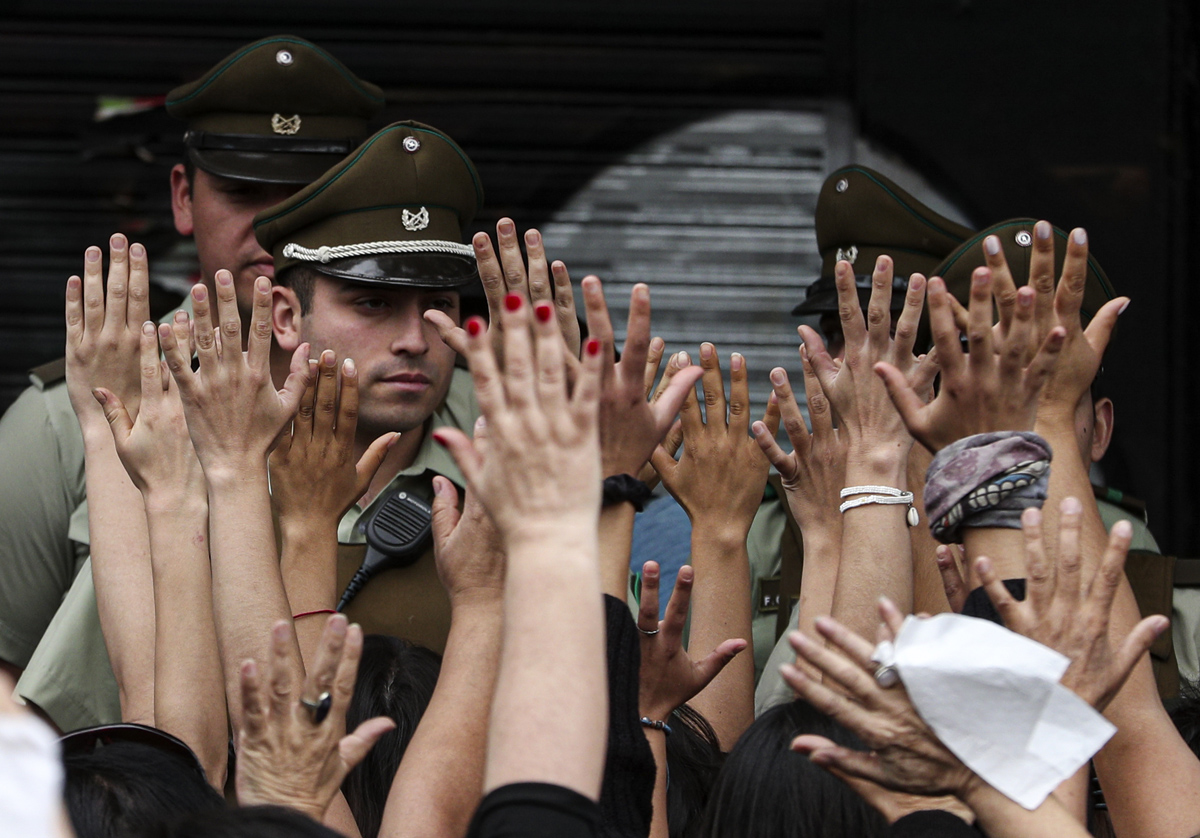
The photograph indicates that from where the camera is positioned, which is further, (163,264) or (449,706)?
(163,264)

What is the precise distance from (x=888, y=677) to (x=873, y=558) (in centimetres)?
54

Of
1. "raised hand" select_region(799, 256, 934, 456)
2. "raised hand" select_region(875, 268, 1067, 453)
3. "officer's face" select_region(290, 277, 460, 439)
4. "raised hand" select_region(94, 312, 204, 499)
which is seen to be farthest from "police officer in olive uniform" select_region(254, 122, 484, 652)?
"raised hand" select_region(875, 268, 1067, 453)

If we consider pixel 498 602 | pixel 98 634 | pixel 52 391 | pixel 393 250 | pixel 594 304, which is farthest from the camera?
pixel 52 391

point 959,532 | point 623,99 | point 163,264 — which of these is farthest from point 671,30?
point 959,532

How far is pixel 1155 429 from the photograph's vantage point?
169 inches

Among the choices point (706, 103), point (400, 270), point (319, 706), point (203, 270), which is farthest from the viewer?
point (706, 103)

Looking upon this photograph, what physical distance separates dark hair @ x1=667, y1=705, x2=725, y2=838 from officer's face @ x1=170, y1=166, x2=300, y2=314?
1.60 meters

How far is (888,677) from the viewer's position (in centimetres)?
163

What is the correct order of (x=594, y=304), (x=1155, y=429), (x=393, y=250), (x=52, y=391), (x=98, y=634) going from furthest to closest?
1. (x=1155, y=429)
2. (x=52, y=391)
3. (x=393, y=250)
4. (x=98, y=634)
5. (x=594, y=304)

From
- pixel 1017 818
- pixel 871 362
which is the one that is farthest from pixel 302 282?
pixel 1017 818

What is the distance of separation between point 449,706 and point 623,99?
9.30ft

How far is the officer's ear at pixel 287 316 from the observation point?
3.13 m

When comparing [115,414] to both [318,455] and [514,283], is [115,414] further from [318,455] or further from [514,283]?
[514,283]

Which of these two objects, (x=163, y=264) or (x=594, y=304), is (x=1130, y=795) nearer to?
(x=594, y=304)
